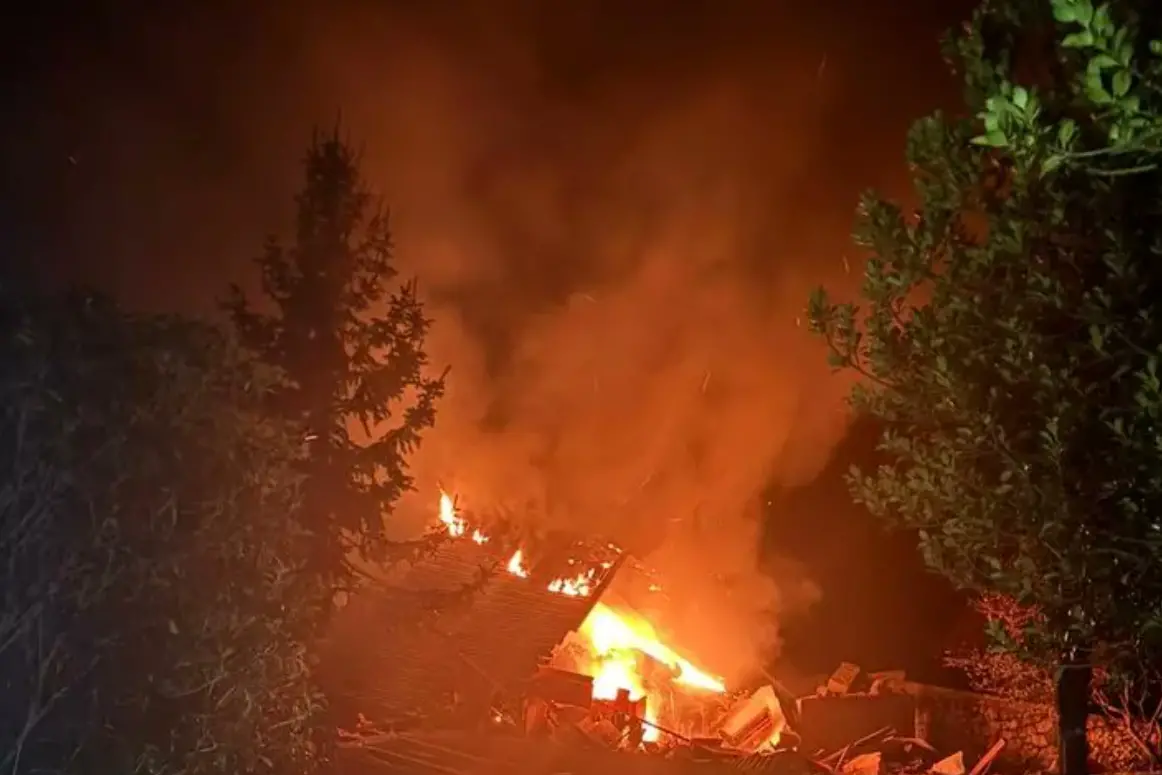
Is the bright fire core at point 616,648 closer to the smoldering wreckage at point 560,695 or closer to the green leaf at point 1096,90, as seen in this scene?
the smoldering wreckage at point 560,695

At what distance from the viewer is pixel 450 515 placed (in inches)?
737

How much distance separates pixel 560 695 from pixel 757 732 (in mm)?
3297

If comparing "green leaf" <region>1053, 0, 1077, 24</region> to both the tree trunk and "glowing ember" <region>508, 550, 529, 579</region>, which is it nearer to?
the tree trunk

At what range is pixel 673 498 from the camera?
19.9 meters

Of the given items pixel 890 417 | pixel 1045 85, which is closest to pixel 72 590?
pixel 890 417

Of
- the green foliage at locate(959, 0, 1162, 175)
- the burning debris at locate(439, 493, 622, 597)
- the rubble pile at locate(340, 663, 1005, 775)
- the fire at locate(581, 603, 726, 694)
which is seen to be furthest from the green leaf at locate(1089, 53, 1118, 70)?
the fire at locate(581, 603, 726, 694)

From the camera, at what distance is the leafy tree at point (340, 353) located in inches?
488

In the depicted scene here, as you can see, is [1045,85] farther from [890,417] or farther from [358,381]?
[358,381]

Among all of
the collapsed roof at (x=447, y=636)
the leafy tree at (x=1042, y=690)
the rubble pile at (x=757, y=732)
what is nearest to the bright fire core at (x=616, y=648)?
the collapsed roof at (x=447, y=636)

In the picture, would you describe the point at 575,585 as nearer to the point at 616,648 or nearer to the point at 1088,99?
the point at 616,648

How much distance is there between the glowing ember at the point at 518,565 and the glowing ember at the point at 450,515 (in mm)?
1049

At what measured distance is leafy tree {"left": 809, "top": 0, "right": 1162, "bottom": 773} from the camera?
4785mm

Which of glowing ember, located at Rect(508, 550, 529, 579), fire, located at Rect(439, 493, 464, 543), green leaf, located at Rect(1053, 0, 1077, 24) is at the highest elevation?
fire, located at Rect(439, 493, 464, 543)

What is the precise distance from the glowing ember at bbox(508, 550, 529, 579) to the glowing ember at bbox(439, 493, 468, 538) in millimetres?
1049
